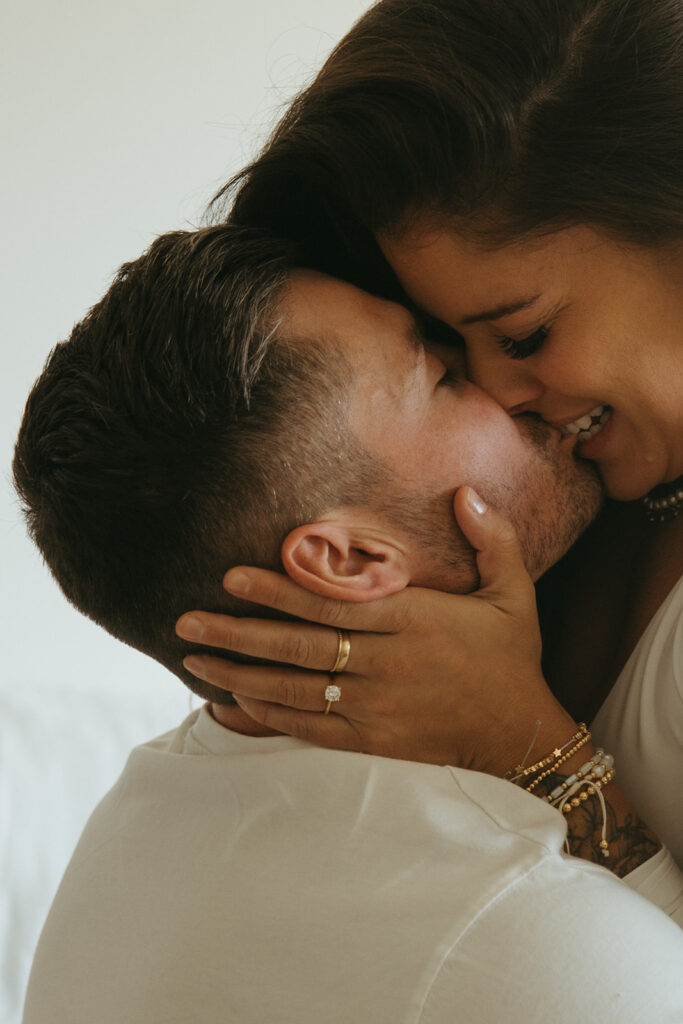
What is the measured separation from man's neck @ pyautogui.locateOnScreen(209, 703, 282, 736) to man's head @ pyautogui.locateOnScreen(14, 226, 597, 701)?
27 mm

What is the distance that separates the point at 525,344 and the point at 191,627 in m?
0.49

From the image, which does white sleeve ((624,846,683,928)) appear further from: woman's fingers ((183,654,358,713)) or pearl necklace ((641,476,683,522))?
pearl necklace ((641,476,683,522))

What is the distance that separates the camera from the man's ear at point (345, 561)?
114 centimetres

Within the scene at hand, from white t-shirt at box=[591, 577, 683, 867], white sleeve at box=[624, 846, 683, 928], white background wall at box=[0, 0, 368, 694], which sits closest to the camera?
white sleeve at box=[624, 846, 683, 928]

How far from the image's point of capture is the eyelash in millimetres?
1233

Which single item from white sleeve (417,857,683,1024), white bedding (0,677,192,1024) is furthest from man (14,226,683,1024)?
white bedding (0,677,192,1024)

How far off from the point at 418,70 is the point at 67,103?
1.53 metres

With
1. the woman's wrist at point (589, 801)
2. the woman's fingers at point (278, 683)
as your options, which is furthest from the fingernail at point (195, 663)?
the woman's wrist at point (589, 801)

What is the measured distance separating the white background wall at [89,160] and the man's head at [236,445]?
1212 millimetres

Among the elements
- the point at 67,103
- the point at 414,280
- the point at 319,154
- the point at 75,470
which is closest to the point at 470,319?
the point at 414,280

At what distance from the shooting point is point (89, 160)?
2.47 m

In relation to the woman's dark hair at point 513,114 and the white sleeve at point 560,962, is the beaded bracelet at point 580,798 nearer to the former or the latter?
the white sleeve at point 560,962

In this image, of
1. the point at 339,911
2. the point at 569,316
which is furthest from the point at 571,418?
the point at 339,911

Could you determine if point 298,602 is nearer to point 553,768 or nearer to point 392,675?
point 392,675
